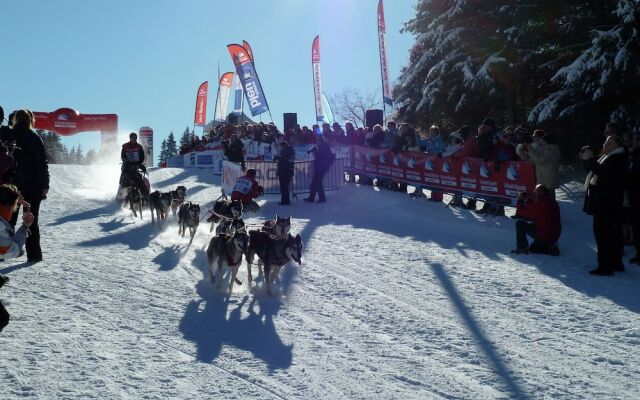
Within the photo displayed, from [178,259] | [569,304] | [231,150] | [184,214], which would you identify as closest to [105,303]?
[178,259]

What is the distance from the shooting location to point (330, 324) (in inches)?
235

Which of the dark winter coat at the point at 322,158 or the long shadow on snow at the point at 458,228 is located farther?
the dark winter coat at the point at 322,158

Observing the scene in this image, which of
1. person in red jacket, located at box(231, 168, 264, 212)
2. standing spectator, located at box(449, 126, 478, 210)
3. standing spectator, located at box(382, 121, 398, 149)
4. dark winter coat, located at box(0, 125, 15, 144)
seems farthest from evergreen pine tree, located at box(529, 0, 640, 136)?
dark winter coat, located at box(0, 125, 15, 144)

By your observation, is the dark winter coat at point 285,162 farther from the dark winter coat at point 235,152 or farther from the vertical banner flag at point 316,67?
the vertical banner flag at point 316,67

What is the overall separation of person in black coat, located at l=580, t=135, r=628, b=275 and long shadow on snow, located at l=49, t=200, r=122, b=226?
9.18 m

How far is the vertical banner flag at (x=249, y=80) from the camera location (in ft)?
90.0

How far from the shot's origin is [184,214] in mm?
10594

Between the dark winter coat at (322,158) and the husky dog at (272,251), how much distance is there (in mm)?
7970

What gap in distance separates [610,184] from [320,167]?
27.8 ft

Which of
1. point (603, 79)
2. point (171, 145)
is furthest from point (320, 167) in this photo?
point (171, 145)

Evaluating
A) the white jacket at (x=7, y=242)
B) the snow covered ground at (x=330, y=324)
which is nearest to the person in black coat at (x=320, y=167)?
the snow covered ground at (x=330, y=324)

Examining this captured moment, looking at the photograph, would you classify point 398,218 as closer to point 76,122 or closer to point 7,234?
point 7,234

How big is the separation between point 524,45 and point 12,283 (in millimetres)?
14144

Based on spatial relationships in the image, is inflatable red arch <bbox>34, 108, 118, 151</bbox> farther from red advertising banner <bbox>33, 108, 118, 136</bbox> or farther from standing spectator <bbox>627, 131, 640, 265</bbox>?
standing spectator <bbox>627, 131, 640, 265</bbox>
